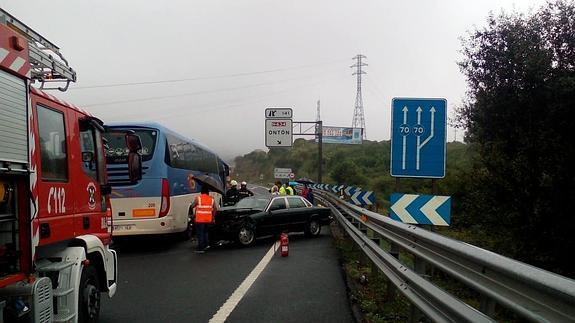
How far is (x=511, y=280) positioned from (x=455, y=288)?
7.10m

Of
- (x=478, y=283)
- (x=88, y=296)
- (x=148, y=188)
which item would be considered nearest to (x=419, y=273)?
(x=478, y=283)

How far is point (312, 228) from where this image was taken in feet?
54.7

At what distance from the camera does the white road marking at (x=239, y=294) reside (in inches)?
259

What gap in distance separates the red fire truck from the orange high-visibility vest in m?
6.44

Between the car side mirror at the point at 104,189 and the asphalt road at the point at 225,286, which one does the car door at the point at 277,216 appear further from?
the car side mirror at the point at 104,189

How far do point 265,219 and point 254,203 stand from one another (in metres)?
0.79

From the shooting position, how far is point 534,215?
13891 millimetres

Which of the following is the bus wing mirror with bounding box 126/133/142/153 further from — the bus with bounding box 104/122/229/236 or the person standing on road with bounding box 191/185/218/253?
the person standing on road with bounding box 191/185/218/253

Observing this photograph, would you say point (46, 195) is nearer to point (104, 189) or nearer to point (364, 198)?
point (104, 189)

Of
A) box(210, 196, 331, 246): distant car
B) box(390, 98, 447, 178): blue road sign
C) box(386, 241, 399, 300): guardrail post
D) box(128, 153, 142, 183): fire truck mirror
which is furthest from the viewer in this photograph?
box(210, 196, 331, 246): distant car

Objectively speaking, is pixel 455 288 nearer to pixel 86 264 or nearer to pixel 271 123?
pixel 86 264

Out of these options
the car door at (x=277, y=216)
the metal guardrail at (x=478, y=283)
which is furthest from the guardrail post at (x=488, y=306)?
the car door at (x=277, y=216)

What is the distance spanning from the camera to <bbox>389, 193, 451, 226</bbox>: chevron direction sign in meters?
6.75

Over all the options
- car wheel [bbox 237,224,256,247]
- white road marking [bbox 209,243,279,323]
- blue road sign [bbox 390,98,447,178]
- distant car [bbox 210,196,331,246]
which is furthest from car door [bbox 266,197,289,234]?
blue road sign [bbox 390,98,447,178]
